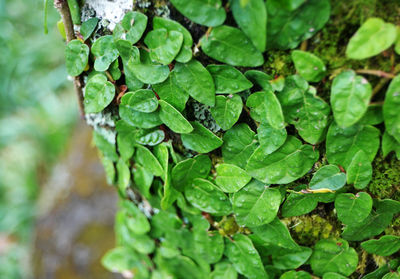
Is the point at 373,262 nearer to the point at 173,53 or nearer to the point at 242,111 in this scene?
the point at 242,111

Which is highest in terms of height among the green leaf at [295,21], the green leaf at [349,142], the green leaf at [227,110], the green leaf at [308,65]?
the green leaf at [295,21]

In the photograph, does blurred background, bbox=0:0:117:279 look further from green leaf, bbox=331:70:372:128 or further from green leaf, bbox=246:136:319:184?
green leaf, bbox=331:70:372:128

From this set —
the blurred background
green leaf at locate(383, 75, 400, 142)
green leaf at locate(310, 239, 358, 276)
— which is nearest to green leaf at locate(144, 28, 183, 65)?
green leaf at locate(383, 75, 400, 142)

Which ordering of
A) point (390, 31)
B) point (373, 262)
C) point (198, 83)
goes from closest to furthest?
1. point (390, 31)
2. point (198, 83)
3. point (373, 262)

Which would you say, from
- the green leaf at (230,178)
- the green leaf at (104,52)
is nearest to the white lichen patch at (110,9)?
the green leaf at (104,52)

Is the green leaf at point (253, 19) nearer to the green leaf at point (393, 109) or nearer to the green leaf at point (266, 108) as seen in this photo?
the green leaf at point (266, 108)

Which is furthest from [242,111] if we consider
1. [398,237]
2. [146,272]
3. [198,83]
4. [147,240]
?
[146,272]
